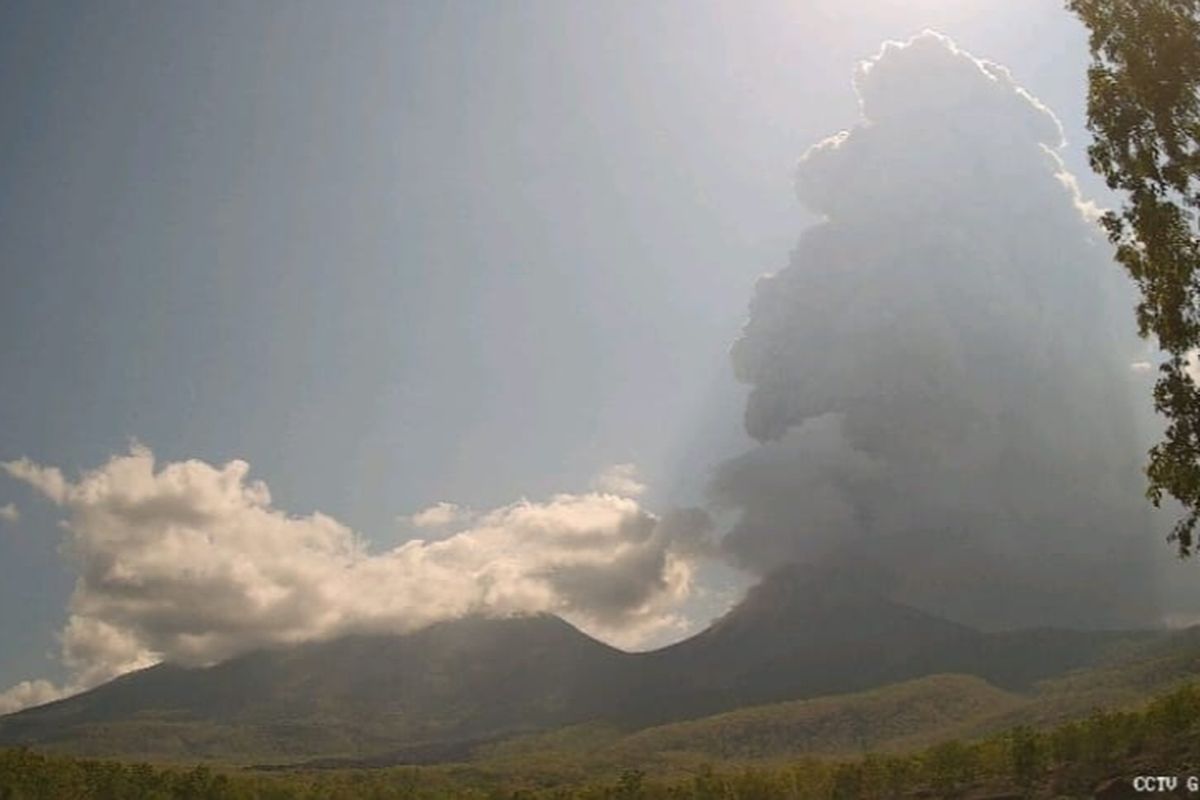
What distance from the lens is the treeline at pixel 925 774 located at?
→ 458 ft

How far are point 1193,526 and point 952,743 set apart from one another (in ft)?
523

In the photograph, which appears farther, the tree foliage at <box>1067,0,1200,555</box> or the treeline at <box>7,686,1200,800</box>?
the treeline at <box>7,686,1200,800</box>

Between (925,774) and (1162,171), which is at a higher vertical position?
(1162,171)

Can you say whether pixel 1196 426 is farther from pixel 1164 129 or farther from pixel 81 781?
pixel 81 781

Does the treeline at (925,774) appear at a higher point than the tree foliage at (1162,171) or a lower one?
lower

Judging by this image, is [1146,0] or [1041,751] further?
[1041,751]

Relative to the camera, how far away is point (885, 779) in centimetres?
17075

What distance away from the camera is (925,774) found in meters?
174

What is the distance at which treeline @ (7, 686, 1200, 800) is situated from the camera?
13950cm

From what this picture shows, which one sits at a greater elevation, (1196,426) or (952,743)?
(1196,426)

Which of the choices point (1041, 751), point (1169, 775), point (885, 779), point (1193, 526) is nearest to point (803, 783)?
point (885, 779)

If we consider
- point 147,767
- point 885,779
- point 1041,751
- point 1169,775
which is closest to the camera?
point 1169,775

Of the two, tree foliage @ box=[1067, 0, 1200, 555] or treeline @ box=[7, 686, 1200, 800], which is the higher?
tree foliage @ box=[1067, 0, 1200, 555]

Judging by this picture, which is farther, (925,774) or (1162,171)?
(925,774)
